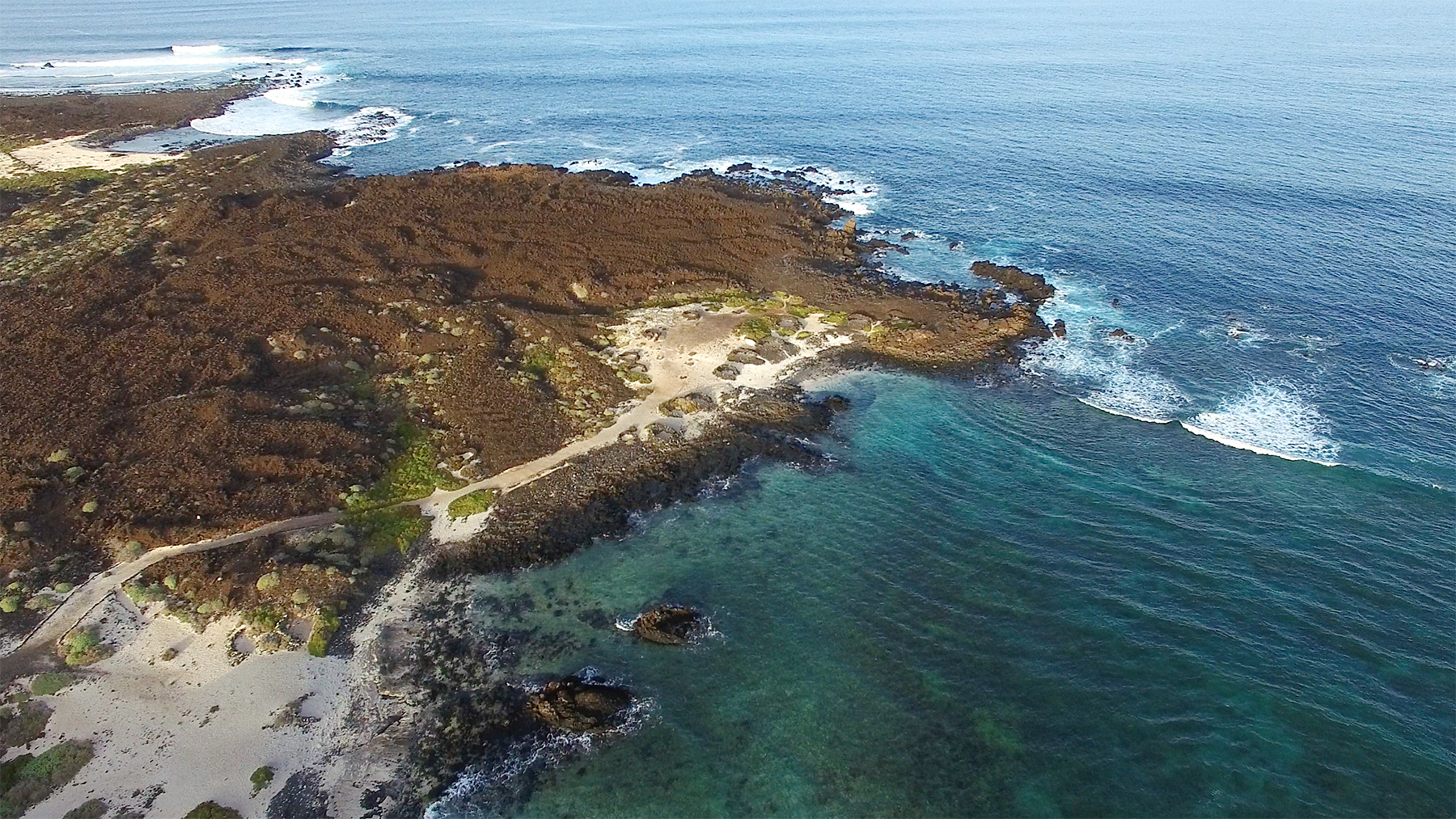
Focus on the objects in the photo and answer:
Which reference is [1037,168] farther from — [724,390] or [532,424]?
[532,424]

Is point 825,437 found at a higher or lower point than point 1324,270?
lower

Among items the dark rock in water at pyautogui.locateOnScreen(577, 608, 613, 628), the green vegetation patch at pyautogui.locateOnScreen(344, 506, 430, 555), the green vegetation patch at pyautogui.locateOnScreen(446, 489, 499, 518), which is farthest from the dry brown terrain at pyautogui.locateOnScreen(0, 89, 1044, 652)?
the dark rock in water at pyautogui.locateOnScreen(577, 608, 613, 628)

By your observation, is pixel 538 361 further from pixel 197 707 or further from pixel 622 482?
pixel 197 707

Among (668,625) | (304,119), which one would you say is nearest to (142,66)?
(304,119)

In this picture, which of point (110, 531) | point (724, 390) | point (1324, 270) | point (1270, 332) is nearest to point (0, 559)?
point (110, 531)

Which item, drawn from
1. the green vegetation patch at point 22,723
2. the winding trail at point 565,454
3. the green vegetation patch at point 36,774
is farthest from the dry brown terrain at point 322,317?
the green vegetation patch at point 36,774

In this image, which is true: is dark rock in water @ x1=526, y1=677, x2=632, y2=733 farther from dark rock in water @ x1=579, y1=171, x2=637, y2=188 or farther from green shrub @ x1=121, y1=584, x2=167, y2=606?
dark rock in water @ x1=579, y1=171, x2=637, y2=188
